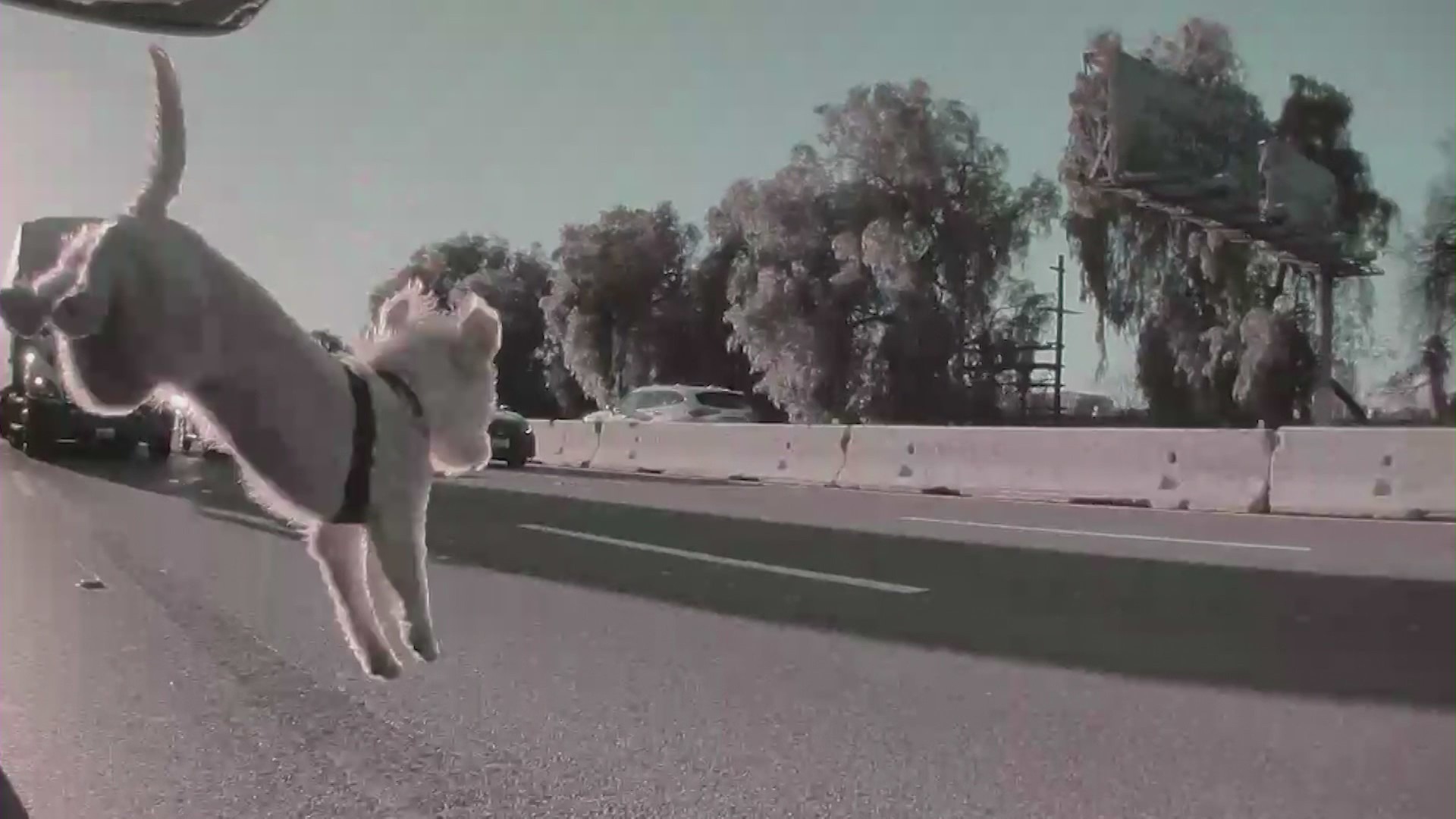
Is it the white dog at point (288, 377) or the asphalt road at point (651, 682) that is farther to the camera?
the asphalt road at point (651, 682)

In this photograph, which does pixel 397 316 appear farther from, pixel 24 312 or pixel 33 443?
pixel 33 443

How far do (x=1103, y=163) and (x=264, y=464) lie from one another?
1.27 m

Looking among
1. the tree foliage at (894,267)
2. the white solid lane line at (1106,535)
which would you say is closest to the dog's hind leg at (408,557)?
the tree foliage at (894,267)

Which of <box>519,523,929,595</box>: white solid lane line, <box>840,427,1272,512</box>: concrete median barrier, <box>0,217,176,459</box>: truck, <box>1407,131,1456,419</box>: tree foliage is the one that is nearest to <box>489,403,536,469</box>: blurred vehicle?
<box>0,217,176,459</box>: truck

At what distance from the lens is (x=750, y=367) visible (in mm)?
1501

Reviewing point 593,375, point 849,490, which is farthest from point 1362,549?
point 593,375

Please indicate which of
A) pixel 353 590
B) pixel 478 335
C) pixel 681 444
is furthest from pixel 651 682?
pixel 478 335

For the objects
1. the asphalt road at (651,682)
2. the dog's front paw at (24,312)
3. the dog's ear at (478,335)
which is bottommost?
the asphalt road at (651,682)

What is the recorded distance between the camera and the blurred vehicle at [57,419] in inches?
21.4

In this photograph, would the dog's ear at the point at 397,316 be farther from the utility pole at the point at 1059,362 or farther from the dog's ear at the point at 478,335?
the utility pole at the point at 1059,362

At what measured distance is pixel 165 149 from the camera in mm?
565

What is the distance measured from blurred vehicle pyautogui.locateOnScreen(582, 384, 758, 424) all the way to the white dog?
66cm

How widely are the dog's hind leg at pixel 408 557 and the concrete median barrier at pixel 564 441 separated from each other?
1.16 ft

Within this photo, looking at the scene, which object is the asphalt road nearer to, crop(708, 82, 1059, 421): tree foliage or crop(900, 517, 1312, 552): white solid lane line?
crop(708, 82, 1059, 421): tree foliage
